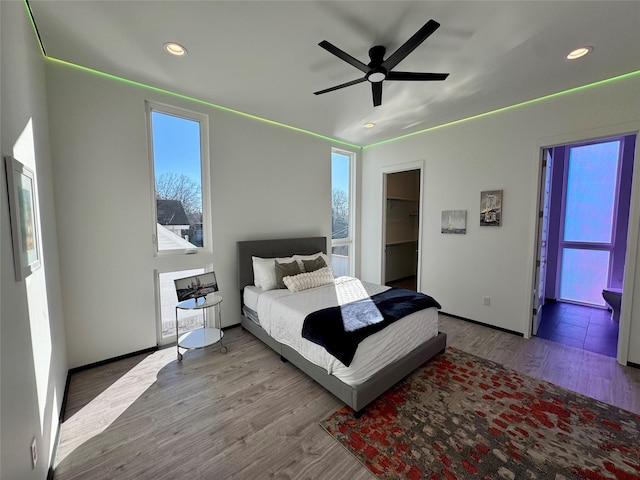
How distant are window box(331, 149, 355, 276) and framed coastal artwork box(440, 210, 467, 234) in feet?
5.78

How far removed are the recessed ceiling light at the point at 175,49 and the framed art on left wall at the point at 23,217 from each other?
140 cm

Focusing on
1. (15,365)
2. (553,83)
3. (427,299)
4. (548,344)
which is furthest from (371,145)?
(15,365)

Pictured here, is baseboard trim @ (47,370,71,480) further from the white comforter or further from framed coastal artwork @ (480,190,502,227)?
framed coastal artwork @ (480,190,502,227)

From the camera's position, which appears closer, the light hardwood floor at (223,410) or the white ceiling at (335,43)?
the light hardwood floor at (223,410)

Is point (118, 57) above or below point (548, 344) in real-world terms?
above

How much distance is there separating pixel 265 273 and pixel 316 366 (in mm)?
1438

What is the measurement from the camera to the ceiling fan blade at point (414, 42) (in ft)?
5.17

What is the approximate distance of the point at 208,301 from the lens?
9.78 ft

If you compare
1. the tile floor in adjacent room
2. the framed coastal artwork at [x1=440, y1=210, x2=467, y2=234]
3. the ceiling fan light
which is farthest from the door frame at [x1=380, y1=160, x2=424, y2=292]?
the ceiling fan light

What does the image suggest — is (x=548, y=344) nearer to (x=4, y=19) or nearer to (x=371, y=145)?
(x=371, y=145)

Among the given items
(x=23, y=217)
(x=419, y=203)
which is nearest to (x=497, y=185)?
(x=419, y=203)

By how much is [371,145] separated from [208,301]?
13.0 ft

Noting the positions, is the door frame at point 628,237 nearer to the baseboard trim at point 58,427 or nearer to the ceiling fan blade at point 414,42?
the ceiling fan blade at point 414,42

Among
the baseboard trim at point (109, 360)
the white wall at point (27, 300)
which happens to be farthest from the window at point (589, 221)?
the white wall at point (27, 300)
